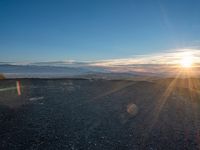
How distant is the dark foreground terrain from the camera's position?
29.0ft

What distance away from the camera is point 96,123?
444 inches

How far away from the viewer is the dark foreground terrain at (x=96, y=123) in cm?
883

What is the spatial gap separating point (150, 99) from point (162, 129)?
24.2 ft

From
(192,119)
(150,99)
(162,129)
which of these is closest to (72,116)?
(162,129)

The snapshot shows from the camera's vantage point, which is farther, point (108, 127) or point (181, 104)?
point (181, 104)

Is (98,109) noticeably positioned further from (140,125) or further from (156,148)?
(156,148)

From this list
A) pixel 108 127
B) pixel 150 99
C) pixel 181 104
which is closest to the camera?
pixel 108 127

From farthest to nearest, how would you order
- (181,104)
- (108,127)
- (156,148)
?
1. (181,104)
2. (108,127)
3. (156,148)

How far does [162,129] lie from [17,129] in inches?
269

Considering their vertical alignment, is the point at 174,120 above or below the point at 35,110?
below

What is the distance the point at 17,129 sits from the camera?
9938 millimetres

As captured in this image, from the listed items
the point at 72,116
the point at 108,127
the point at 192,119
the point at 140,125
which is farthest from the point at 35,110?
the point at 192,119

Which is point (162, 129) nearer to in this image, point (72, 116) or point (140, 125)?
point (140, 125)

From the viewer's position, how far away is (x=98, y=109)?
46.3 ft
